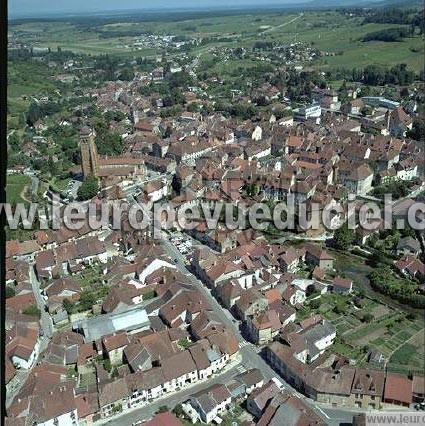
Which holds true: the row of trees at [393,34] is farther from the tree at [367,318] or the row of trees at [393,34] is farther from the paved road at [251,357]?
the tree at [367,318]

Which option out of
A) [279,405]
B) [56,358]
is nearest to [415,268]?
[279,405]

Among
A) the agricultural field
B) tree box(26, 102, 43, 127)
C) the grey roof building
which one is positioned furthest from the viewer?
tree box(26, 102, 43, 127)

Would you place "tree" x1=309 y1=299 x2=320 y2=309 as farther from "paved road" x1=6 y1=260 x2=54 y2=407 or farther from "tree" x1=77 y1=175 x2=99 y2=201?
"tree" x1=77 y1=175 x2=99 y2=201

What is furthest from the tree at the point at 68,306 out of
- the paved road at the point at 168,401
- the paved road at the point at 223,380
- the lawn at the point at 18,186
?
the lawn at the point at 18,186

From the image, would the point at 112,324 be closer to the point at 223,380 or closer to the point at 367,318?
the point at 223,380

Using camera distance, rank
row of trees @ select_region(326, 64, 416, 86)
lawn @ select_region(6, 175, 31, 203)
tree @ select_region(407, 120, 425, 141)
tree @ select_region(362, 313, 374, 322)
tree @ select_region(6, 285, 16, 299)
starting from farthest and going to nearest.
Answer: row of trees @ select_region(326, 64, 416, 86) < tree @ select_region(407, 120, 425, 141) < lawn @ select_region(6, 175, 31, 203) < tree @ select_region(6, 285, 16, 299) < tree @ select_region(362, 313, 374, 322)

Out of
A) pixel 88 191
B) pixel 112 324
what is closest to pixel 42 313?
pixel 112 324

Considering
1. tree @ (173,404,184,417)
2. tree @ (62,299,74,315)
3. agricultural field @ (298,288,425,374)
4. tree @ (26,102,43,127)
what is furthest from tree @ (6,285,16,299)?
tree @ (26,102,43,127)

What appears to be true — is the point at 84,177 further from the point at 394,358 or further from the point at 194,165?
the point at 394,358
